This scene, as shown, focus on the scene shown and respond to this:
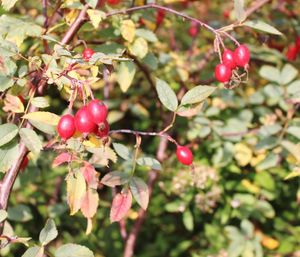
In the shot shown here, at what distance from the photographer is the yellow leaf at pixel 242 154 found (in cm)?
246

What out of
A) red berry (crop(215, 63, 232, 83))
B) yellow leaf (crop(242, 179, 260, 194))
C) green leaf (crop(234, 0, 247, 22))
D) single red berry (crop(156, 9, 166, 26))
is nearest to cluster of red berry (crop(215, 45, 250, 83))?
red berry (crop(215, 63, 232, 83))

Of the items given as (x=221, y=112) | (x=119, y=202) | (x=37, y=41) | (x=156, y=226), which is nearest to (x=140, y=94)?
(x=221, y=112)

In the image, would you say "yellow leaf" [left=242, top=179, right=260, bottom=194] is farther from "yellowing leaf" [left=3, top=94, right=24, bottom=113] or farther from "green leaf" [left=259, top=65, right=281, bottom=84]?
"yellowing leaf" [left=3, top=94, right=24, bottom=113]

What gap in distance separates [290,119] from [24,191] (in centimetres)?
132

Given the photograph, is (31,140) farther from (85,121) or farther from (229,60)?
(229,60)

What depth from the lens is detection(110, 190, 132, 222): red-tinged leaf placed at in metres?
1.63

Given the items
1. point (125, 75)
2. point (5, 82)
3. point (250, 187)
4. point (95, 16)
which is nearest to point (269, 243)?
point (250, 187)

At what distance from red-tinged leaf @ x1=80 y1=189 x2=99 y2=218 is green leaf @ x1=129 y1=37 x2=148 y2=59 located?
59 cm

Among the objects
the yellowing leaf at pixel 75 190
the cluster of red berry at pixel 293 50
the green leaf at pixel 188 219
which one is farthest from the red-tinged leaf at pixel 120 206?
the cluster of red berry at pixel 293 50

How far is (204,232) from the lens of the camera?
8.94 feet

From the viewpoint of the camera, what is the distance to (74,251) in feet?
4.99

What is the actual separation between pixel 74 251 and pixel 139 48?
81 centimetres

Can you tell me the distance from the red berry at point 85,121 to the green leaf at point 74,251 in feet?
1.25

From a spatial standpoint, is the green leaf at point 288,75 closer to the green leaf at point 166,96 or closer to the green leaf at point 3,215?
the green leaf at point 166,96
